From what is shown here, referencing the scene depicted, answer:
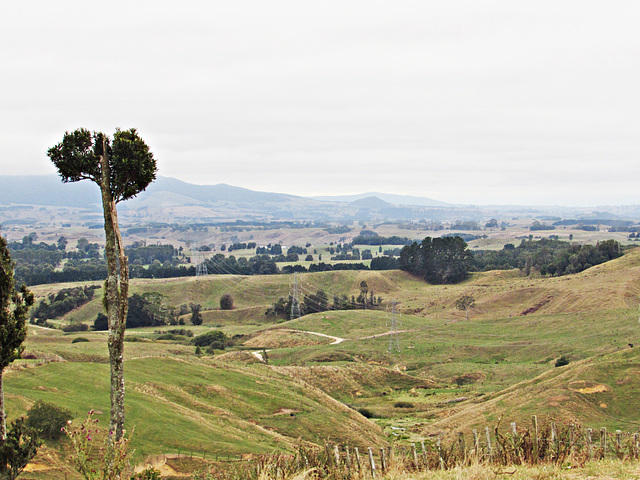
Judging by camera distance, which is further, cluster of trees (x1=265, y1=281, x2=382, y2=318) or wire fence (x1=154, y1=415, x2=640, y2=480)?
cluster of trees (x1=265, y1=281, x2=382, y2=318)

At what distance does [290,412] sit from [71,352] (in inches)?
888

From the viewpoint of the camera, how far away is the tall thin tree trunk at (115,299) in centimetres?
1561

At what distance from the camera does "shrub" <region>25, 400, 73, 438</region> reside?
76.9ft

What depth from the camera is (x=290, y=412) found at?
39.4 metres

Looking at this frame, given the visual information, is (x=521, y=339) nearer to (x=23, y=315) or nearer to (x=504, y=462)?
(x=504, y=462)

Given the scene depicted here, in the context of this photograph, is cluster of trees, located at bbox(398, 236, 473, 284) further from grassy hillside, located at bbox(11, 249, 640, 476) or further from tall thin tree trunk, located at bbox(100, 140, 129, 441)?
tall thin tree trunk, located at bbox(100, 140, 129, 441)

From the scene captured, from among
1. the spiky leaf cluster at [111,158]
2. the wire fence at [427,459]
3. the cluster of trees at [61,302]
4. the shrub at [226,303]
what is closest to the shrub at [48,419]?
the wire fence at [427,459]

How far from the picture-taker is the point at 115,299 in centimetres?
1602

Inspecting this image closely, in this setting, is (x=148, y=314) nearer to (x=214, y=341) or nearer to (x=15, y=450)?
(x=214, y=341)

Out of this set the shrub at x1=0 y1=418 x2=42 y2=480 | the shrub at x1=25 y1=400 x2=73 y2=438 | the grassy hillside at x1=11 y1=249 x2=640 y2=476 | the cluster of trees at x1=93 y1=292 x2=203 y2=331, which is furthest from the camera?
the cluster of trees at x1=93 y1=292 x2=203 y2=331

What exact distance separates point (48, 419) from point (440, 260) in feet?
494

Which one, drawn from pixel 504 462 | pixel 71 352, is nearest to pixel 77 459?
pixel 504 462

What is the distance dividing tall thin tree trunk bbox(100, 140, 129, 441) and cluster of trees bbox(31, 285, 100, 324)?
438 ft

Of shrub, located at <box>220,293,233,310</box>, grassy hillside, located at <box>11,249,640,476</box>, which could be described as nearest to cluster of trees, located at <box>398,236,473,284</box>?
grassy hillside, located at <box>11,249,640,476</box>
